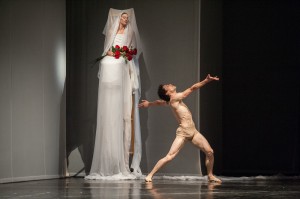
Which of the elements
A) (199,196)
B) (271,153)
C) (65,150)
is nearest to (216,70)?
(271,153)

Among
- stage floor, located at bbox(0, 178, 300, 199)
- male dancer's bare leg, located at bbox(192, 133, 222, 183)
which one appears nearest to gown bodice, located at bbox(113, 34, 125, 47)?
male dancer's bare leg, located at bbox(192, 133, 222, 183)

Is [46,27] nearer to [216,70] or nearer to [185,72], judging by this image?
[185,72]

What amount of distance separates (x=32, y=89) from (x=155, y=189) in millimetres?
3082

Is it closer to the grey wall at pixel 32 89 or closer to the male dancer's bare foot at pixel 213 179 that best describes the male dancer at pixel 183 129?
the male dancer's bare foot at pixel 213 179

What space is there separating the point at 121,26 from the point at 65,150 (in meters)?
2.21

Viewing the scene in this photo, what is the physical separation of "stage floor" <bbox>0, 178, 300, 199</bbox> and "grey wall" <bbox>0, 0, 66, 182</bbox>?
2.01 ft

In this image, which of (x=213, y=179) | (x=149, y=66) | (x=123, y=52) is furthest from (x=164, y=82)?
(x=213, y=179)

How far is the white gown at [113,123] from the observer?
1091 cm

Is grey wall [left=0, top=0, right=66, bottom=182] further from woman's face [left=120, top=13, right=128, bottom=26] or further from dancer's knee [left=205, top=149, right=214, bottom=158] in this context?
dancer's knee [left=205, top=149, right=214, bottom=158]

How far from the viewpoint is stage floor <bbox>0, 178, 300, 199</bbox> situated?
775 centimetres

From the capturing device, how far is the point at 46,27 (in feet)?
37.0

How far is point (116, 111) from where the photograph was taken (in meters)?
10.9

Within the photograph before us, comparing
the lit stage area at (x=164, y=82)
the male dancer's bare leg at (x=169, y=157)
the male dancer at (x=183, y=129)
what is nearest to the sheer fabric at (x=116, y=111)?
the lit stage area at (x=164, y=82)

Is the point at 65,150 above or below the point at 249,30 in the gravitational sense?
below
